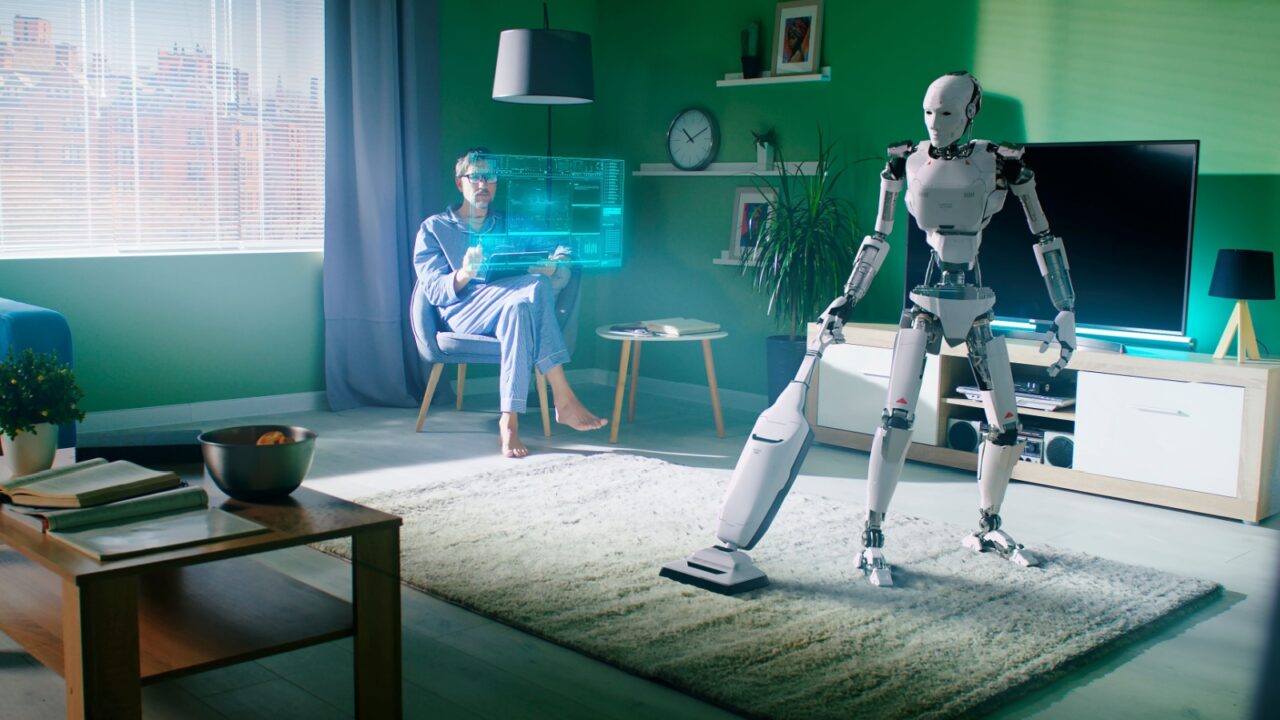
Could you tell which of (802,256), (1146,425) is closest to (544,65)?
(802,256)

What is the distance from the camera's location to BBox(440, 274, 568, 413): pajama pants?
4.11 metres

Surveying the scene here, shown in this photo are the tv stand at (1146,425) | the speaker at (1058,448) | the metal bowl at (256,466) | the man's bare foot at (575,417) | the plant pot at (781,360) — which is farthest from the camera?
the plant pot at (781,360)

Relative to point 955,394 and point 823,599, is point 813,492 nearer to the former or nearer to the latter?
point 955,394

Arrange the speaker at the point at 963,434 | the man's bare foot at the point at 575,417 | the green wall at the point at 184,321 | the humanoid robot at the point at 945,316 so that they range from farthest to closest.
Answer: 1. the man's bare foot at the point at 575,417
2. the green wall at the point at 184,321
3. the speaker at the point at 963,434
4. the humanoid robot at the point at 945,316

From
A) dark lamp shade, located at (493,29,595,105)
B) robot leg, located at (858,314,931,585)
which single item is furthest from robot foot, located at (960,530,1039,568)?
dark lamp shade, located at (493,29,595,105)

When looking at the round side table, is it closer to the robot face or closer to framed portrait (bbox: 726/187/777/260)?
framed portrait (bbox: 726/187/777/260)

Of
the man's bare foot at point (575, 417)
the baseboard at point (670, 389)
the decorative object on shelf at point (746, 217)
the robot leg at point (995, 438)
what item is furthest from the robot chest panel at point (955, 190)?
the baseboard at point (670, 389)

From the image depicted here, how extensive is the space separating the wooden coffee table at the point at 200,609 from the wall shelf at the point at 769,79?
10.9 ft

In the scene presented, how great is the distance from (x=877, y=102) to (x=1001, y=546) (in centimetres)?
225

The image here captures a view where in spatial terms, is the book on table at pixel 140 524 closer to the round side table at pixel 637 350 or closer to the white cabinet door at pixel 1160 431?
the round side table at pixel 637 350

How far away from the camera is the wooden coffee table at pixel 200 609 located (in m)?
1.51

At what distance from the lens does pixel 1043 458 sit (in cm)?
376

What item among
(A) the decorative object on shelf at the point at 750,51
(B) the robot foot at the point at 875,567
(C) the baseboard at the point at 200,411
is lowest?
(B) the robot foot at the point at 875,567

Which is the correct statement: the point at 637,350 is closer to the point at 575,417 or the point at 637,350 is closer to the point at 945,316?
the point at 575,417
